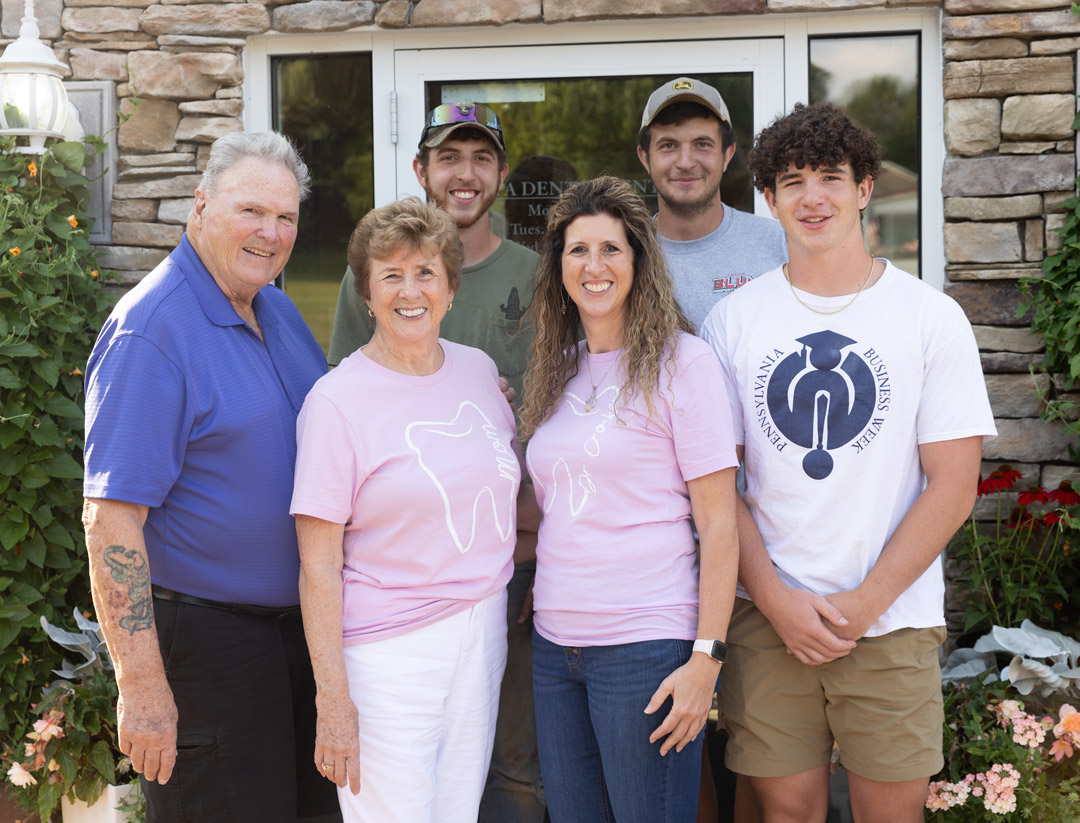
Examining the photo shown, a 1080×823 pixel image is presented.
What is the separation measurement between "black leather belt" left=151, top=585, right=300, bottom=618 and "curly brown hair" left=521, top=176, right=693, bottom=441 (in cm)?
64

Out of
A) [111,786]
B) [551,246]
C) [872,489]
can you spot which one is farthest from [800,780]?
[111,786]

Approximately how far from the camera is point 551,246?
2.12 meters

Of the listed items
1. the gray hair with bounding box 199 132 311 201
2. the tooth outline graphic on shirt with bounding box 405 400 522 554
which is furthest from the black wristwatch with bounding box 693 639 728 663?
the gray hair with bounding box 199 132 311 201

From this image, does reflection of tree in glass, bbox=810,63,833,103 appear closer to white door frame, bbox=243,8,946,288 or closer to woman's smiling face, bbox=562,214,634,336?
white door frame, bbox=243,8,946,288

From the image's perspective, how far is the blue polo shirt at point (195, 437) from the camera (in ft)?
5.63

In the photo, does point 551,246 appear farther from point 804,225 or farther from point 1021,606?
point 1021,606

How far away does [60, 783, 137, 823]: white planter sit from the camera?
2695 millimetres

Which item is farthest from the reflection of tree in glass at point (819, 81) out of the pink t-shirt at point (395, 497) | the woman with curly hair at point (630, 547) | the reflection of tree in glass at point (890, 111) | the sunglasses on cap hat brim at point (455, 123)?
the pink t-shirt at point (395, 497)

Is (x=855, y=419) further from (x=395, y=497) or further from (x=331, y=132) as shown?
(x=331, y=132)

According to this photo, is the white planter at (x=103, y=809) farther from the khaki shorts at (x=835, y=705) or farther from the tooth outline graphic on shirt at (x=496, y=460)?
the khaki shorts at (x=835, y=705)

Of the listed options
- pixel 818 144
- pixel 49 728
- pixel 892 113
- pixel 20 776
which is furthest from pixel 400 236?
pixel 892 113

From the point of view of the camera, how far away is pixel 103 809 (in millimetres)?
2732

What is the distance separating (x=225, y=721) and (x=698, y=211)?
168 cm

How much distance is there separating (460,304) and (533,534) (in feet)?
2.20
